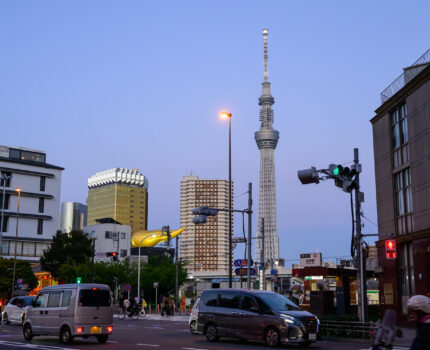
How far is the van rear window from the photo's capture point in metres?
20.0

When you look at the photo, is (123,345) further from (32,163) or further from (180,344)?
(32,163)

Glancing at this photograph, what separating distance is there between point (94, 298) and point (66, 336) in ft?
5.16

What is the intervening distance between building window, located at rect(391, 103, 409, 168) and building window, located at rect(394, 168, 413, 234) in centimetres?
76

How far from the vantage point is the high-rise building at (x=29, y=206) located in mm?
88250

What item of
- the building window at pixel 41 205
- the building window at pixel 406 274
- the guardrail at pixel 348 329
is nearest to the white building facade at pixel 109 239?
the building window at pixel 41 205

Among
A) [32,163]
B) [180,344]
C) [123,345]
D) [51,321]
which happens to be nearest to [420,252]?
[180,344]

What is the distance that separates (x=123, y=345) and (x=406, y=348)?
9.33 metres

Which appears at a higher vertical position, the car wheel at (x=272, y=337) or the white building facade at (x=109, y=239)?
the white building facade at (x=109, y=239)

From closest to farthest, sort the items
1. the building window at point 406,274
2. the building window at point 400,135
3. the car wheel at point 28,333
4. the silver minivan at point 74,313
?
the silver minivan at point 74,313 → the car wheel at point 28,333 → the building window at point 406,274 → the building window at point 400,135

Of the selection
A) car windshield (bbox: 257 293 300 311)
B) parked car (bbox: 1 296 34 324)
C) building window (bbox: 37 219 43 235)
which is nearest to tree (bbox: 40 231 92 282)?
building window (bbox: 37 219 43 235)

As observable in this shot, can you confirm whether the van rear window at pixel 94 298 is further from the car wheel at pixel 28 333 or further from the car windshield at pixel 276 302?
the car windshield at pixel 276 302

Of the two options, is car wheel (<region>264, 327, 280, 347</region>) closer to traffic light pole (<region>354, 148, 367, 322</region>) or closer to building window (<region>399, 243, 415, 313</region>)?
traffic light pole (<region>354, 148, 367, 322</region>)

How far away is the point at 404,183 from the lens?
102 ft

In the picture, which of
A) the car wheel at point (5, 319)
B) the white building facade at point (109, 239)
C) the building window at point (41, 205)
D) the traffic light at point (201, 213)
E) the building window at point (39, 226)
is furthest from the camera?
the white building facade at point (109, 239)
